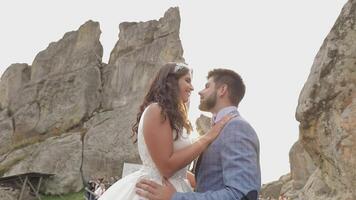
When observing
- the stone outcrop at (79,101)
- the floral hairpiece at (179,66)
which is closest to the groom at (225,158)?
the floral hairpiece at (179,66)

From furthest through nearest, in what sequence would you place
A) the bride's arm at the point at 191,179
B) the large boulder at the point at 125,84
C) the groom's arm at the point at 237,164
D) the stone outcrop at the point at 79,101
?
the large boulder at the point at 125,84 → the stone outcrop at the point at 79,101 → the bride's arm at the point at 191,179 → the groom's arm at the point at 237,164

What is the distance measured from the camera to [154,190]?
9.94ft

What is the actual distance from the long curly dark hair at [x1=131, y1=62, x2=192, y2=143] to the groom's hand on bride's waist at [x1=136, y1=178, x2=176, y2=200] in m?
0.31

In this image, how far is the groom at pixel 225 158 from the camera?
9.27 feet

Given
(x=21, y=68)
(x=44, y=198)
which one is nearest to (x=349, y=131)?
(x=44, y=198)

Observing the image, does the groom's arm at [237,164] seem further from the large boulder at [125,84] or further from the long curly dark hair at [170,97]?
the large boulder at [125,84]

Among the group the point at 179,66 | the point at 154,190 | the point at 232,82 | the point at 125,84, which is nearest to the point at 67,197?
the point at 125,84

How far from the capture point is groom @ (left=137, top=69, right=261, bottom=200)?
2824mm

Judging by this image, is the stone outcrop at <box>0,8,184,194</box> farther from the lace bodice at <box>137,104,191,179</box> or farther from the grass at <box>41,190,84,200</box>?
the lace bodice at <box>137,104,191,179</box>

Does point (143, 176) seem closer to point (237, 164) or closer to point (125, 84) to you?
point (237, 164)

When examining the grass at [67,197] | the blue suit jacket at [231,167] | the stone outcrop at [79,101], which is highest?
the blue suit jacket at [231,167]

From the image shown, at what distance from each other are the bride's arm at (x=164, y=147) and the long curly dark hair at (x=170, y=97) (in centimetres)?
6

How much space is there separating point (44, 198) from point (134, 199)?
30.4 metres

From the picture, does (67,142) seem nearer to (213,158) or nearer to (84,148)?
(84,148)
